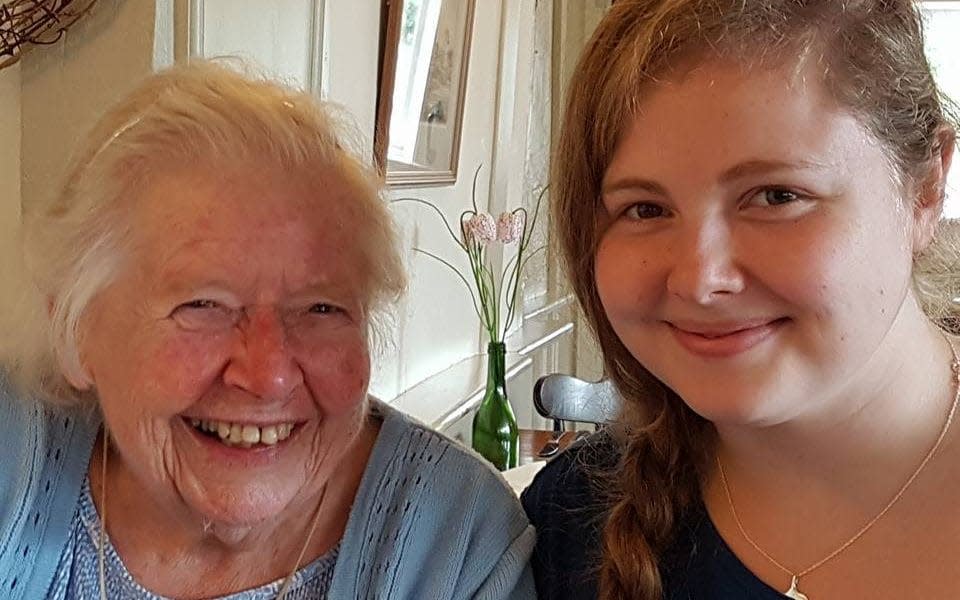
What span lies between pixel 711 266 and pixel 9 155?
1.20 m

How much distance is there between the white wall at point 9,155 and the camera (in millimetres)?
1588

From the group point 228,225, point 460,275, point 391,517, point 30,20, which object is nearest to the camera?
point 228,225

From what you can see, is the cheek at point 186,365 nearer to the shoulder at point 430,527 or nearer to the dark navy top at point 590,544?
the shoulder at point 430,527

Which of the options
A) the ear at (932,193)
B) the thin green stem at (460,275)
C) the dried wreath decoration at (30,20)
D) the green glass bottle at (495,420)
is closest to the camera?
the ear at (932,193)

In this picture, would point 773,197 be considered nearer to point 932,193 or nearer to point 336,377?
point 932,193

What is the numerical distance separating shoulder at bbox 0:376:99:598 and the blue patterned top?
0.02 m

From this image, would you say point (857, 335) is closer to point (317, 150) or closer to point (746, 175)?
point (746, 175)

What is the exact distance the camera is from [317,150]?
1169mm

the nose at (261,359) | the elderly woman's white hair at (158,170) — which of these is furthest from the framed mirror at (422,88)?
the nose at (261,359)

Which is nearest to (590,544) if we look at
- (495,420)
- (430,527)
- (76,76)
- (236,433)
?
(430,527)

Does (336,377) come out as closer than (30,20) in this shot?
Yes

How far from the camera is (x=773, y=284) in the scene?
879 millimetres

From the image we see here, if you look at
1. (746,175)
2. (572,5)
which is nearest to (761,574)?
(746,175)

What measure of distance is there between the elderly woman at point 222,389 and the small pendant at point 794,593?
311 millimetres
